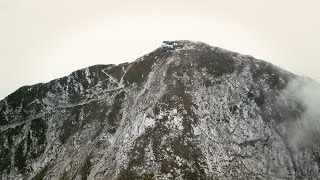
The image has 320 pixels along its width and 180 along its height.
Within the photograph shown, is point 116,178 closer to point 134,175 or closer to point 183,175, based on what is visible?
point 134,175

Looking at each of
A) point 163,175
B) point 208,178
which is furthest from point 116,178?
point 208,178

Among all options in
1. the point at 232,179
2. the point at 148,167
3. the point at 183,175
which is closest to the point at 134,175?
the point at 148,167

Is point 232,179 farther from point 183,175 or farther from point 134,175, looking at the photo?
point 134,175

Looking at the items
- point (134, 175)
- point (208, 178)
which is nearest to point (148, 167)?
point (134, 175)

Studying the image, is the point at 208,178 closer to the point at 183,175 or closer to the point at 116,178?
the point at 183,175

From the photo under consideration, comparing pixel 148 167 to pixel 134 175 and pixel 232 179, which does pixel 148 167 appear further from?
pixel 232 179

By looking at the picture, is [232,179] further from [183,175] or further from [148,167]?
[148,167]
